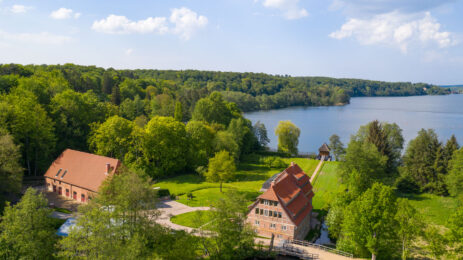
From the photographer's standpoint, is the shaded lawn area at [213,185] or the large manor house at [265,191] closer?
the large manor house at [265,191]

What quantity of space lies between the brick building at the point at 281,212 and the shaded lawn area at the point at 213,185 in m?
4.40

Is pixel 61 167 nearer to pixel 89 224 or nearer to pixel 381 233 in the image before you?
pixel 89 224

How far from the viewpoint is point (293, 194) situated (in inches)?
1426

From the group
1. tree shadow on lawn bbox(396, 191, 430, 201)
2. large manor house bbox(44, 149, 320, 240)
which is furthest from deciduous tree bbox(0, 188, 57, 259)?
tree shadow on lawn bbox(396, 191, 430, 201)

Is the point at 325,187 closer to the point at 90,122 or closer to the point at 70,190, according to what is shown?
the point at 70,190

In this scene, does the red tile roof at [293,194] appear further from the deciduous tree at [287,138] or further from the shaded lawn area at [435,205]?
the deciduous tree at [287,138]

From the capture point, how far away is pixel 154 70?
193750mm

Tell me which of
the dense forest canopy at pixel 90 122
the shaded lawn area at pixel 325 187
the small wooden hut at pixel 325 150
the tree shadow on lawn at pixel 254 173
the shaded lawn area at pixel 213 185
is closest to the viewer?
the shaded lawn area at pixel 213 185

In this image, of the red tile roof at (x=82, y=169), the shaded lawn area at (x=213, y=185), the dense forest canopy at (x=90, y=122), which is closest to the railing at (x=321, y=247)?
the shaded lawn area at (x=213, y=185)

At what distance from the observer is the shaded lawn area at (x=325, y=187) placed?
4462cm

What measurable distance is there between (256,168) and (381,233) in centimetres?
3507

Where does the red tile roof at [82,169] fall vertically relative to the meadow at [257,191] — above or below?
above

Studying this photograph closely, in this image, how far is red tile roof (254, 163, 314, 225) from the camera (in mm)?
33938

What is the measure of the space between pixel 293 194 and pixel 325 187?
17918mm
